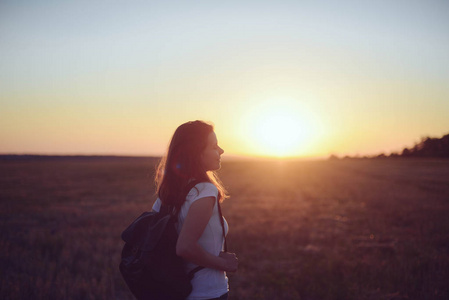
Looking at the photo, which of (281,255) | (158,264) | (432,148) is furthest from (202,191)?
(432,148)

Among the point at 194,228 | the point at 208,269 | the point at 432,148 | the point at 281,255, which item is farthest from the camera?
the point at 432,148

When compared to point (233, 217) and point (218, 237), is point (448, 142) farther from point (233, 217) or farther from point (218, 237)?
point (218, 237)

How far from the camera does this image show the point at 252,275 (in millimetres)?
6133

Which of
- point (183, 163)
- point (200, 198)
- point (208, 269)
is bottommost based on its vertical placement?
point (208, 269)

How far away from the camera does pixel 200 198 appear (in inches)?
65.7

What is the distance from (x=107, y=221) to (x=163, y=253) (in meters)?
10.5

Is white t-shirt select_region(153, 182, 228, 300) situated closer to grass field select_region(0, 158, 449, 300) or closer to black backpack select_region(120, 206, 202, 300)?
black backpack select_region(120, 206, 202, 300)

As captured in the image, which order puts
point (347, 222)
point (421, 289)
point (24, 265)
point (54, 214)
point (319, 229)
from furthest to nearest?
point (54, 214) < point (347, 222) < point (319, 229) < point (24, 265) < point (421, 289)

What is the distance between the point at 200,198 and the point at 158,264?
0.40 m

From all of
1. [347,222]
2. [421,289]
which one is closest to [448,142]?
[347,222]

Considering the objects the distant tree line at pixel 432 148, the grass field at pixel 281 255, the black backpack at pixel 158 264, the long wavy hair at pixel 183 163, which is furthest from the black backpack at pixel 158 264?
the distant tree line at pixel 432 148

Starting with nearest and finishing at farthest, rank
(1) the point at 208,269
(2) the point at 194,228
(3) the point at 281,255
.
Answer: (2) the point at 194,228, (1) the point at 208,269, (3) the point at 281,255

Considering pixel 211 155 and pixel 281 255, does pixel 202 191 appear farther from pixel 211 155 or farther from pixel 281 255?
pixel 281 255

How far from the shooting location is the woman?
1686mm
